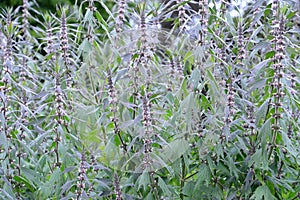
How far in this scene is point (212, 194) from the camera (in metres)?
3.20

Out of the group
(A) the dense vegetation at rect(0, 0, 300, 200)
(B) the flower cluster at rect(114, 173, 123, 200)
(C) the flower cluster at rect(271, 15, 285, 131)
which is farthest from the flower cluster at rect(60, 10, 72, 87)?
(C) the flower cluster at rect(271, 15, 285, 131)

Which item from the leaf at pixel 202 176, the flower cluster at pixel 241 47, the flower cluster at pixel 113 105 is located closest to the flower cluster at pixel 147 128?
the flower cluster at pixel 113 105

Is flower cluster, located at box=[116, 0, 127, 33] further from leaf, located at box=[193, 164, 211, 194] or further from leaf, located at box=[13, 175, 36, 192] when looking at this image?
leaf, located at box=[13, 175, 36, 192]

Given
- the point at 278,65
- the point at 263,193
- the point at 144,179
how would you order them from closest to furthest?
the point at 278,65
the point at 144,179
the point at 263,193

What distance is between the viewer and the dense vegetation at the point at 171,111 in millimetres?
2965

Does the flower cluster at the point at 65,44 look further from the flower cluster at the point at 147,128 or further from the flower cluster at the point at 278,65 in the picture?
the flower cluster at the point at 278,65

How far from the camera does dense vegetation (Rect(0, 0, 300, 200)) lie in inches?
117

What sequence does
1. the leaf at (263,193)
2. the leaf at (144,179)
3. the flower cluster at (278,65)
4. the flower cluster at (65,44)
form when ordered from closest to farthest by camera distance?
1. the flower cluster at (278,65)
2. the leaf at (144,179)
3. the leaf at (263,193)
4. the flower cluster at (65,44)

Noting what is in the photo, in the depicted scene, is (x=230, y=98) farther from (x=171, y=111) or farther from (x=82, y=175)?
(x=82, y=175)

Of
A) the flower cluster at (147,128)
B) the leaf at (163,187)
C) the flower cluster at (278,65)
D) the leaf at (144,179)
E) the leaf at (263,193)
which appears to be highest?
the flower cluster at (278,65)

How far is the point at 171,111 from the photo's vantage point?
3.16 meters

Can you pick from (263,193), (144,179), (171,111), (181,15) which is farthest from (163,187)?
(181,15)

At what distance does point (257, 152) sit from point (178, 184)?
2.10 feet

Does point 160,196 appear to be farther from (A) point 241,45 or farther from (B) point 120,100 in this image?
(A) point 241,45
